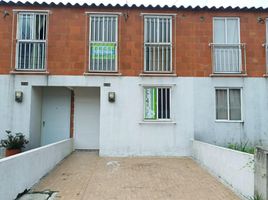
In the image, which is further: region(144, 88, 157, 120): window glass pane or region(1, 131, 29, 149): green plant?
region(144, 88, 157, 120): window glass pane

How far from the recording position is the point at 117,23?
13.6 m

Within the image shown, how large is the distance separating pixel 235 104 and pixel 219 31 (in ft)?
11.0

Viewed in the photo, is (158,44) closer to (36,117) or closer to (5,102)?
(36,117)

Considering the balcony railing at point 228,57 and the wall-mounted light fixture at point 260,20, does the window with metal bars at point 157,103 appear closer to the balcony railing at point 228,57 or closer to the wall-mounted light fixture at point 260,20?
the balcony railing at point 228,57

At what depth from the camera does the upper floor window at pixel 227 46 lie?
538 inches

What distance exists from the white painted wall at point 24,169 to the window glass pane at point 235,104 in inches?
299

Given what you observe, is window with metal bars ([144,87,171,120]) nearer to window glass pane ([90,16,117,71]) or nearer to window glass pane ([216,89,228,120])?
window glass pane ([90,16,117,71])

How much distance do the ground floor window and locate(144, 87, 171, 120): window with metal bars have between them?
2.24 metres

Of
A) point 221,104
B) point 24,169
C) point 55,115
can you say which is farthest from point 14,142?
point 221,104

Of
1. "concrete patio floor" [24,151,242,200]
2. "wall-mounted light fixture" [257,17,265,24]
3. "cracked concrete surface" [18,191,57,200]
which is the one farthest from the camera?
"wall-mounted light fixture" [257,17,265,24]

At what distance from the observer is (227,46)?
45.0 feet

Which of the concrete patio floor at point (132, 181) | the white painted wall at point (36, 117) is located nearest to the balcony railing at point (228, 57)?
the concrete patio floor at point (132, 181)

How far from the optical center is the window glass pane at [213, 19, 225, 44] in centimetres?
1382

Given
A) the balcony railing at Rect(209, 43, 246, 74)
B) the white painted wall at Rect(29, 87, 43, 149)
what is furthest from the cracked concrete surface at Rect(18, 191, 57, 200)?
the balcony railing at Rect(209, 43, 246, 74)
